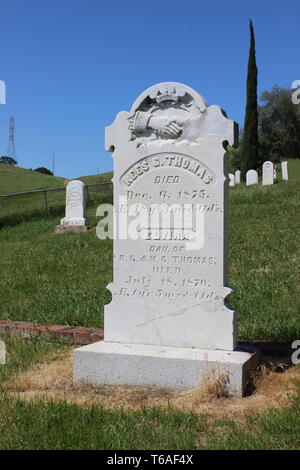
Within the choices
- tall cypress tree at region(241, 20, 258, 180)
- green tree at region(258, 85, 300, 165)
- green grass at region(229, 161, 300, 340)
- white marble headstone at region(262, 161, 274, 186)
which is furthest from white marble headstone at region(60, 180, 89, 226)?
green tree at region(258, 85, 300, 165)

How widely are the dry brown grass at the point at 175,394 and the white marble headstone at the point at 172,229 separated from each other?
0.44m

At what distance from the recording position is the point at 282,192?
1714cm

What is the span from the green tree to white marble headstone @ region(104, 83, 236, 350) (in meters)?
41.7

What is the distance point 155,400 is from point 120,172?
200 cm

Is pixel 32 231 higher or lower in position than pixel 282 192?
lower

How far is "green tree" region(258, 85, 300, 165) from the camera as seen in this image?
152 feet

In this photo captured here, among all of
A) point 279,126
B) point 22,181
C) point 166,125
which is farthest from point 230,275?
point 279,126

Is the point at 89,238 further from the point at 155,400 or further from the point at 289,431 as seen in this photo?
the point at 289,431

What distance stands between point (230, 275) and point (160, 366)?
402 centimetres

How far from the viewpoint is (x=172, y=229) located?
4.87 metres

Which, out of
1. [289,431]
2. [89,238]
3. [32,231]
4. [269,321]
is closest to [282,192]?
[89,238]

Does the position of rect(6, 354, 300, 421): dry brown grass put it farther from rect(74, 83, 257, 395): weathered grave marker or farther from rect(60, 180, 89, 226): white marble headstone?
rect(60, 180, 89, 226): white marble headstone

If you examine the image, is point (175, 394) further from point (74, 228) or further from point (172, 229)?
point (74, 228)
